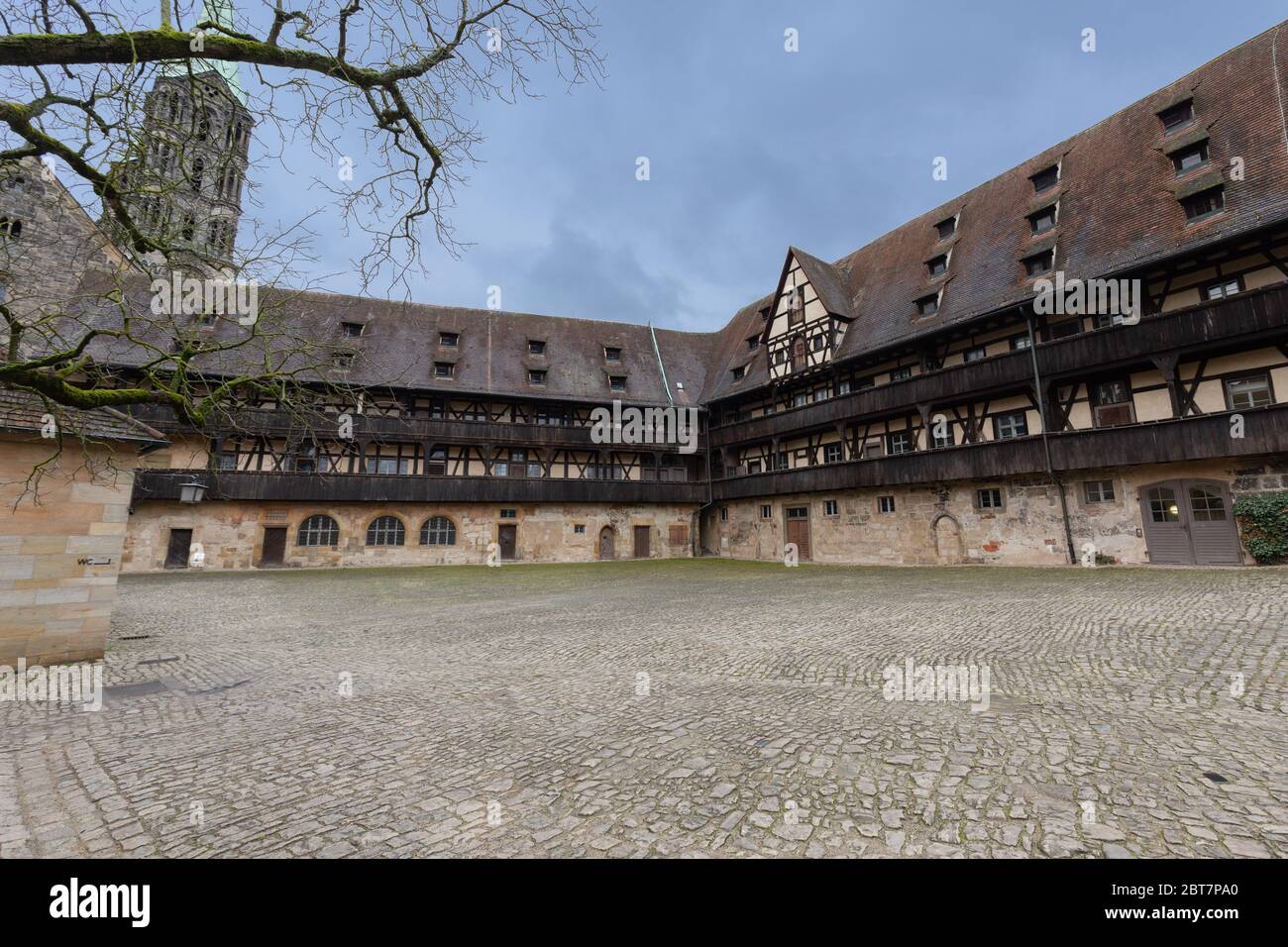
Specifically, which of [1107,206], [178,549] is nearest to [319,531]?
[178,549]

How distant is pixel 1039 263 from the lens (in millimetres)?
17484

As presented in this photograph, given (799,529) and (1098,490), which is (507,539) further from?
(1098,490)

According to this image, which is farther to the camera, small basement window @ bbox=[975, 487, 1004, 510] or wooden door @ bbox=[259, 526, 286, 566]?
wooden door @ bbox=[259, 526, 286, 566]

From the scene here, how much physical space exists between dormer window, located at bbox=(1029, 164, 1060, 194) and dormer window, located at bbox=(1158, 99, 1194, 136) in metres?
2.92

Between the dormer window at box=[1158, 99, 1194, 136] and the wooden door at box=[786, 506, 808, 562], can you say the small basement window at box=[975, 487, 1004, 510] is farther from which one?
the dormer window at box=[1158, 99, 1194, 136]

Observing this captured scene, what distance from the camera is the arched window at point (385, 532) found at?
24.3 m

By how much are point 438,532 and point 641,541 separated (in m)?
10.1

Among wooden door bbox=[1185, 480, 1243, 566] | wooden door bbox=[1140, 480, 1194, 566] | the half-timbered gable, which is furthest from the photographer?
the half-timbered gable

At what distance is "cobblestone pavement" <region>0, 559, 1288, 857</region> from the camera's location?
2.54 m

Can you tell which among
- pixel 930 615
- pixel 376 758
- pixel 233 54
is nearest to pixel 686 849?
pixel 376 758

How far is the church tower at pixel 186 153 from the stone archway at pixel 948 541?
799 inches

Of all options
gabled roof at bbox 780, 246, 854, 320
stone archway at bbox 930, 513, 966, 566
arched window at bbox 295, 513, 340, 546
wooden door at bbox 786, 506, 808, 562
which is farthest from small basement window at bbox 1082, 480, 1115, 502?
arched window at bbox 295, 513, 340, 546

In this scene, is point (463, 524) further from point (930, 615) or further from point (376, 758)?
point (376, 758)

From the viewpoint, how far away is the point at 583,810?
2797 mm
